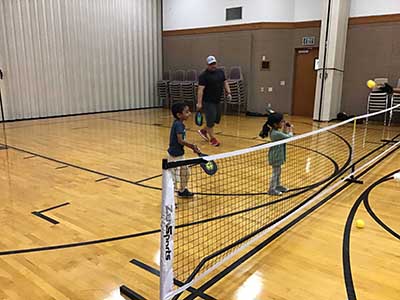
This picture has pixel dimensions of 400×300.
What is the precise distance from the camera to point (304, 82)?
1293cm

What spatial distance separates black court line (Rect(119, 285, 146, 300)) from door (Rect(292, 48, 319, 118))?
11409 millimetres

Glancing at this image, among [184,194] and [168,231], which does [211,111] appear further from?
[168,231]

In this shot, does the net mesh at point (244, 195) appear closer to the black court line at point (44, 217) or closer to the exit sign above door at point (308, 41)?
the black court line at point (44, 217)

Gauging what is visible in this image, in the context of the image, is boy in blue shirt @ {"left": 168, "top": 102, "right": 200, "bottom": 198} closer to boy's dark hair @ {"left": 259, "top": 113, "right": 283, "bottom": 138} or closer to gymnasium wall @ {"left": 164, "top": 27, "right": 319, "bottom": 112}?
boy's dark hair @ {"left": 259, "top": 113, "right": 283, "bottom": 138}

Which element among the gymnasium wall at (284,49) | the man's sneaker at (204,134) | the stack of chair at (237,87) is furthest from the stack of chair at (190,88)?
the man's sneaker at (204,134)

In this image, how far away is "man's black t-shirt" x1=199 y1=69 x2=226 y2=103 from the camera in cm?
771

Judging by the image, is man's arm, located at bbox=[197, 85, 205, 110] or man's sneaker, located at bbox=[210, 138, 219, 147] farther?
man's sneaker, located at bbox=[210, 138, 219, 147]

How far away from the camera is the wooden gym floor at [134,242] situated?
2723mm

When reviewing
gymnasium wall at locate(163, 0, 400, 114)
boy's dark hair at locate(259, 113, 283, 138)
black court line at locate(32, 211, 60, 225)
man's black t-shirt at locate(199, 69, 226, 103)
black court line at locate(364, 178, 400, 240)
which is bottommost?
black court line at locate(32, 211, 60, 225)

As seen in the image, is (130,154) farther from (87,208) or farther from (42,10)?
(42,10)

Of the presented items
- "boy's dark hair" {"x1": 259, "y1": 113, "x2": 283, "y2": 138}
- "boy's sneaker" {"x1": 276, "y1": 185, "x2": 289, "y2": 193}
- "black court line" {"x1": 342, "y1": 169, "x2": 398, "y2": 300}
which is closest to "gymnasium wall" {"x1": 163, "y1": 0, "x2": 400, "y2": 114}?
"black court line" {"x1": 342, "y1": 169, "x2": 398, "y2": 300}

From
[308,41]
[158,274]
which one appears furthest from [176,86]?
[158,274]

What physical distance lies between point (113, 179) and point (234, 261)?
2.86 meters

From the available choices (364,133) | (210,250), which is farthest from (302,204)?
(364,133)
